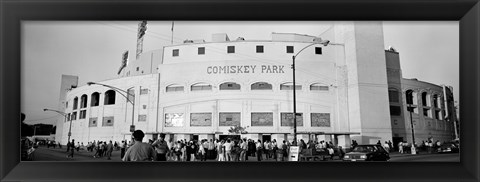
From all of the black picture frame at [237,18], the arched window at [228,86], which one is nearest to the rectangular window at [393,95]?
the arched window at [228,86]

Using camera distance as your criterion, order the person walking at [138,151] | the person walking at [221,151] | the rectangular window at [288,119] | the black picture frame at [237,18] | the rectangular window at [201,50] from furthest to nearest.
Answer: the rectangular window at [201,50]
the rectangular window at [288,119]
the person walking at [221,151]
the person walking at [138,151]
the black picture frame at [237,18]

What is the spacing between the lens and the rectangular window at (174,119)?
15.2 meters

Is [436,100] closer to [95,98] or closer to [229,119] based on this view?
[229,119]

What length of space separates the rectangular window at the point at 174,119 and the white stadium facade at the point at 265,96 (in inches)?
1.9

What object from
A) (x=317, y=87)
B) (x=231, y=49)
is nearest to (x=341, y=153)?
(x=317, y=87)

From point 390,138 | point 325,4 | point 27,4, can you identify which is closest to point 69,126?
point 27,4

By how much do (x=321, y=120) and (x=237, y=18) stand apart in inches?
553

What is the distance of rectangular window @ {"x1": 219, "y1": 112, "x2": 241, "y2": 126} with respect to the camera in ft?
51.4

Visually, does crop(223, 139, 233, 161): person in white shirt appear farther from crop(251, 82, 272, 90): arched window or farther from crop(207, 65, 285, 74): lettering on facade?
crop(251, 82, 272, 90): arched window

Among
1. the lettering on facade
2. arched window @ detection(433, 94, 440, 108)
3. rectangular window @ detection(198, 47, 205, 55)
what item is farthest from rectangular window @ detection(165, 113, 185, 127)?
arched window @ detection(433, 94, 440, 108)

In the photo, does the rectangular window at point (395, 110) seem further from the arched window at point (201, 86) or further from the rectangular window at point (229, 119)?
the arched window at point (201, 86)

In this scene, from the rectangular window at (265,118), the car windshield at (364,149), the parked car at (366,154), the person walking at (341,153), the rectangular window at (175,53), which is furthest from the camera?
the rectangular window at (265,118)

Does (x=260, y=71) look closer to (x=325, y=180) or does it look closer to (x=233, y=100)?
(x=233, y=100)

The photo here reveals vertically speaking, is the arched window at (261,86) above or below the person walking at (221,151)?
above
